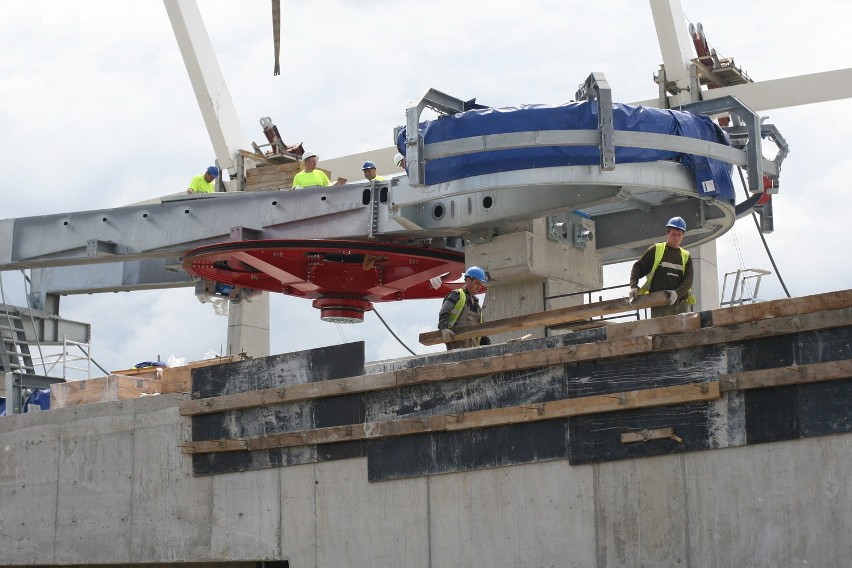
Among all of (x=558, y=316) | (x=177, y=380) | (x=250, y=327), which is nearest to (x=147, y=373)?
(x=177, y=380)

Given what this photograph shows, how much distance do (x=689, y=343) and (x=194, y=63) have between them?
23110mm

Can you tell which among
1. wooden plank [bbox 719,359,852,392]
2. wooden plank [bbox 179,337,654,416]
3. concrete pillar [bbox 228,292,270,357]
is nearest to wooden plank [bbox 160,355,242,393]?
wooden plank [bbox 179,337,654,416]

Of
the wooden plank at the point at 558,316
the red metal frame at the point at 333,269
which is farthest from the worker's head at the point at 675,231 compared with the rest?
the red metal frame at the point at 333,269

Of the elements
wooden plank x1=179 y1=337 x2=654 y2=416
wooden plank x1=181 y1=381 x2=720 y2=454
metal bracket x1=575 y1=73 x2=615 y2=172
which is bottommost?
wooden plank x1=181 y1=381 x2=720 y2=454

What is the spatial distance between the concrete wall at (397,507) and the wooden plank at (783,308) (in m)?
1.23

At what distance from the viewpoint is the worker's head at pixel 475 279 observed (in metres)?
16.0

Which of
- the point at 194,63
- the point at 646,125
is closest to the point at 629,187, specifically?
the point at 646,125

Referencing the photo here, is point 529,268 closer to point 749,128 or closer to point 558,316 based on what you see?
point 749,128

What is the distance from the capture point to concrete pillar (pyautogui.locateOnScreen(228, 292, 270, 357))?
1373 inches

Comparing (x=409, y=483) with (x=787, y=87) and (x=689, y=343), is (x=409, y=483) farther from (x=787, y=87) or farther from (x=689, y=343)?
(x=787, y=87)

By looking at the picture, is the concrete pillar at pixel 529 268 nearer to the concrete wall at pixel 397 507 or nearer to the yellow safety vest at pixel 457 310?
the yellow safety vest at pixel 457 310

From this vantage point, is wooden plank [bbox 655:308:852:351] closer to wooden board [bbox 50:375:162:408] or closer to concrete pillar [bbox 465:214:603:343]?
concrete pillar [bbox 465:214:603:343]

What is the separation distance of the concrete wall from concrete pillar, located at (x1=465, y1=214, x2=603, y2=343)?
5178 millimetres

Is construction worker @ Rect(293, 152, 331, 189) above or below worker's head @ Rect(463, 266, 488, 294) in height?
above
